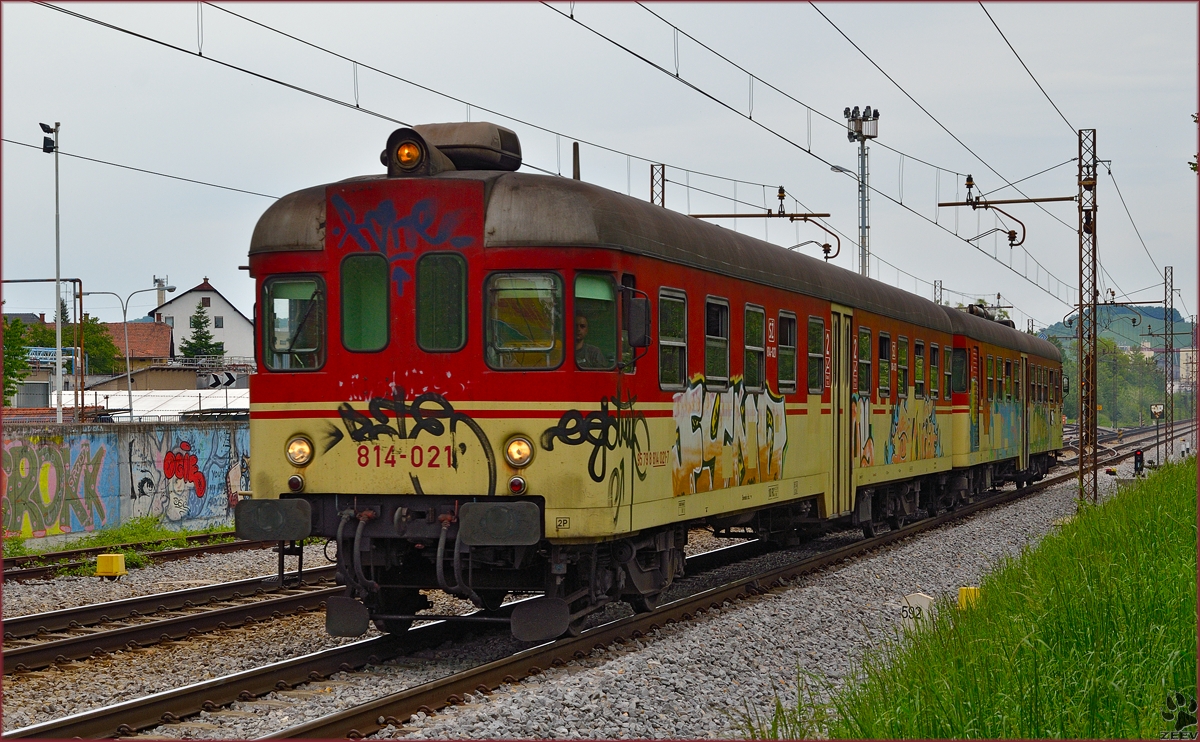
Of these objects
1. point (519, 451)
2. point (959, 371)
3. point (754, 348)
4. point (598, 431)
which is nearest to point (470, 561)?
point (519, 451)

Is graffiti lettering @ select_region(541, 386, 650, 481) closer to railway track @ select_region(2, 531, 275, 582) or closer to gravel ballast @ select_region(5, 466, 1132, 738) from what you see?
gravel ballast @ select_region(5, 466, 1132, 738)

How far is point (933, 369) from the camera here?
21188 mm

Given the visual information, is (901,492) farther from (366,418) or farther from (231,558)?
(366,418)

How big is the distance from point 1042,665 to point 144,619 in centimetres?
798

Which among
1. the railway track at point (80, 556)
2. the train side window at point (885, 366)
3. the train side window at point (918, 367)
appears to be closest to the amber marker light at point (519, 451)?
the railway track at point (80, 556)

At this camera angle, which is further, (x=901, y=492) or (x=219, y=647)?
(x=901, y=492)

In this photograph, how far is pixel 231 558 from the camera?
55.9ft

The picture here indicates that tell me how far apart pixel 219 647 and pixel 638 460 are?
365cm

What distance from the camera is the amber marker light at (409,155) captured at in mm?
9805

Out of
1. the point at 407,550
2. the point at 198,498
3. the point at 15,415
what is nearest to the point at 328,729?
the point at 407,550

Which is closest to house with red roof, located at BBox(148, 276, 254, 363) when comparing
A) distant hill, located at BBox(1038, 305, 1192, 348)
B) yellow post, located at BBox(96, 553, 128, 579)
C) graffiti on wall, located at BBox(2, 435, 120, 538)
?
distant hill, located at BBox(1038, 305, 1192, 348)

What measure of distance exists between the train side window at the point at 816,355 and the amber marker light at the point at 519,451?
5.97 m

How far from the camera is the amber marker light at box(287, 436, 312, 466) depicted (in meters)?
9.68

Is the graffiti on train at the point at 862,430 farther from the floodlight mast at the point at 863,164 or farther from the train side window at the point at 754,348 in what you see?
the floodlight mast at the point at 863,164
